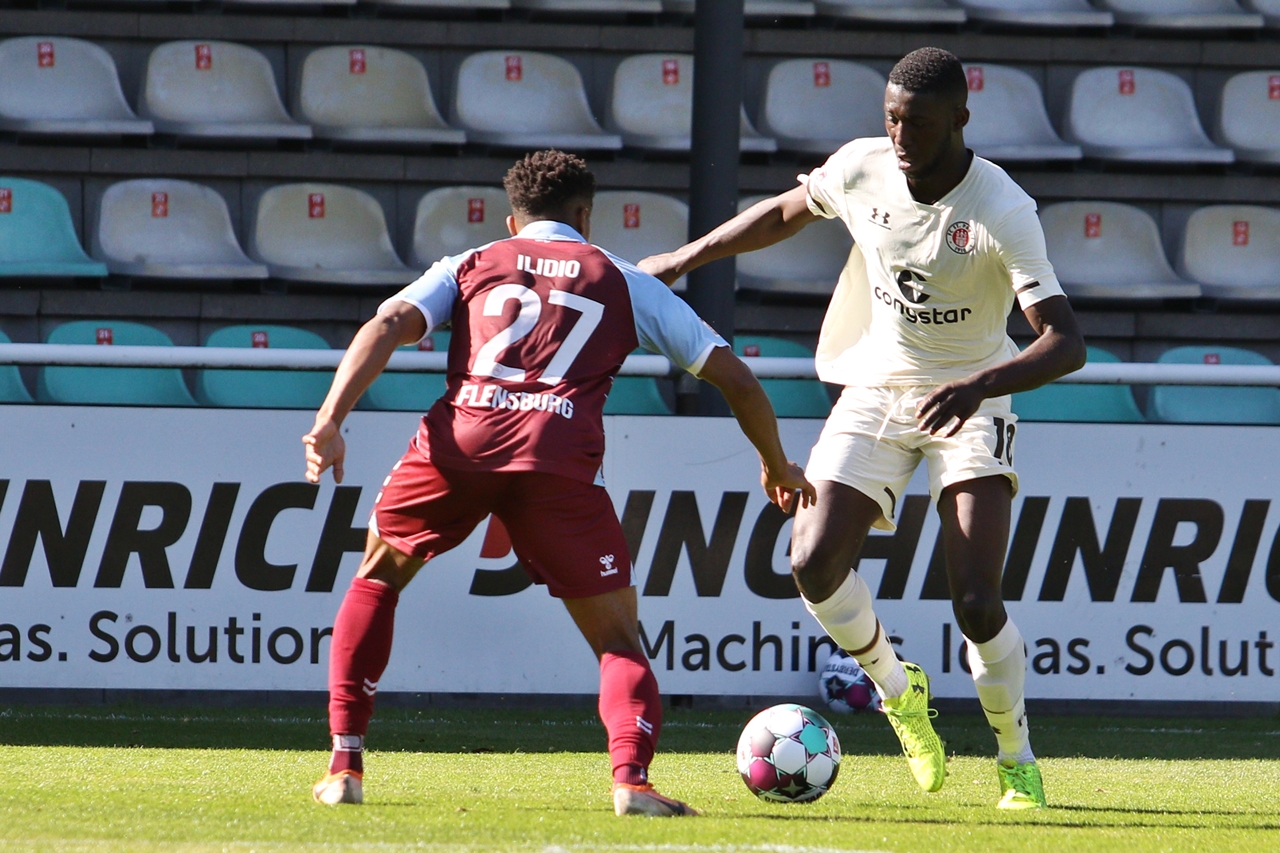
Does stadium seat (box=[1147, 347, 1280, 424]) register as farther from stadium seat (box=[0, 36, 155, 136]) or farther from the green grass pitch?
stadium seat (box=[0, 36, 155, 136])

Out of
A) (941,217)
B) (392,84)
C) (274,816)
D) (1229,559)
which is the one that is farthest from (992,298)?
(392,84)

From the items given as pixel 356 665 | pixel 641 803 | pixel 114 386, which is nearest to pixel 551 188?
pixel 356 665

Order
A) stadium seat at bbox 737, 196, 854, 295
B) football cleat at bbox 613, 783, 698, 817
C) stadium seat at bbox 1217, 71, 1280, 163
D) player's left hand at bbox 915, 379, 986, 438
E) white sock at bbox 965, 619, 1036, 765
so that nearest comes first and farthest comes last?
football cleat at bbox 613, 783, 698, 817, player's left hand at bbox 915, 379, 986, 438, white sock at bbox 965, 619, 1036, 765, stadium seat at bbox 737, 196, 854, 295, stadium seat at bbox 1217, 71, 1280, 163

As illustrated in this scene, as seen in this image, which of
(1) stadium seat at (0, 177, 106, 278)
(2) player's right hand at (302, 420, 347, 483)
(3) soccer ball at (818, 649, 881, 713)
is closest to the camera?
(2) player's right hand at (302, 420, 347, 483)

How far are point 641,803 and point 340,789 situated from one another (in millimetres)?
756

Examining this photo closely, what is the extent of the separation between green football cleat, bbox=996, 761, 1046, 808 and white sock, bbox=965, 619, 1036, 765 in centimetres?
3

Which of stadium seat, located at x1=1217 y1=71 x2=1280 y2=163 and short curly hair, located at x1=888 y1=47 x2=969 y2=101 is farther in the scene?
stadium seat, located at x1=1217 y1=71 x2=1280 y2=163

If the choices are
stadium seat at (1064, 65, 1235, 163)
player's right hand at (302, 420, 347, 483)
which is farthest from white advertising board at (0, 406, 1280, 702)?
stadium seat at (1064, 65, 1235, 163)

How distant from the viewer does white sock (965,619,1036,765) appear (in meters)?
4.87

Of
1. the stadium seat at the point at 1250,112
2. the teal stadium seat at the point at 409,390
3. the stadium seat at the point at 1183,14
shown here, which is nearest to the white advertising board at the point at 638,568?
the teal stadium seat at the point at 409,390

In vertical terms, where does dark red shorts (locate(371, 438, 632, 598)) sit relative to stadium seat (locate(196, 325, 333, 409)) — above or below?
above

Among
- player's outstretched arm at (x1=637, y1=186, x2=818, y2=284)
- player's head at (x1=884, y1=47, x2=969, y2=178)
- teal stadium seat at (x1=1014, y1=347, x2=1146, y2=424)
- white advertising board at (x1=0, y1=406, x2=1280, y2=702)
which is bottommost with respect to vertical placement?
white advertising board at (x1=0, y1=406, x2=1280, y2=702)

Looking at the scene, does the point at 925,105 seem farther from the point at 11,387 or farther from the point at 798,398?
the point at 11,387

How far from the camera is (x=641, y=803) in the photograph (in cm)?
400
